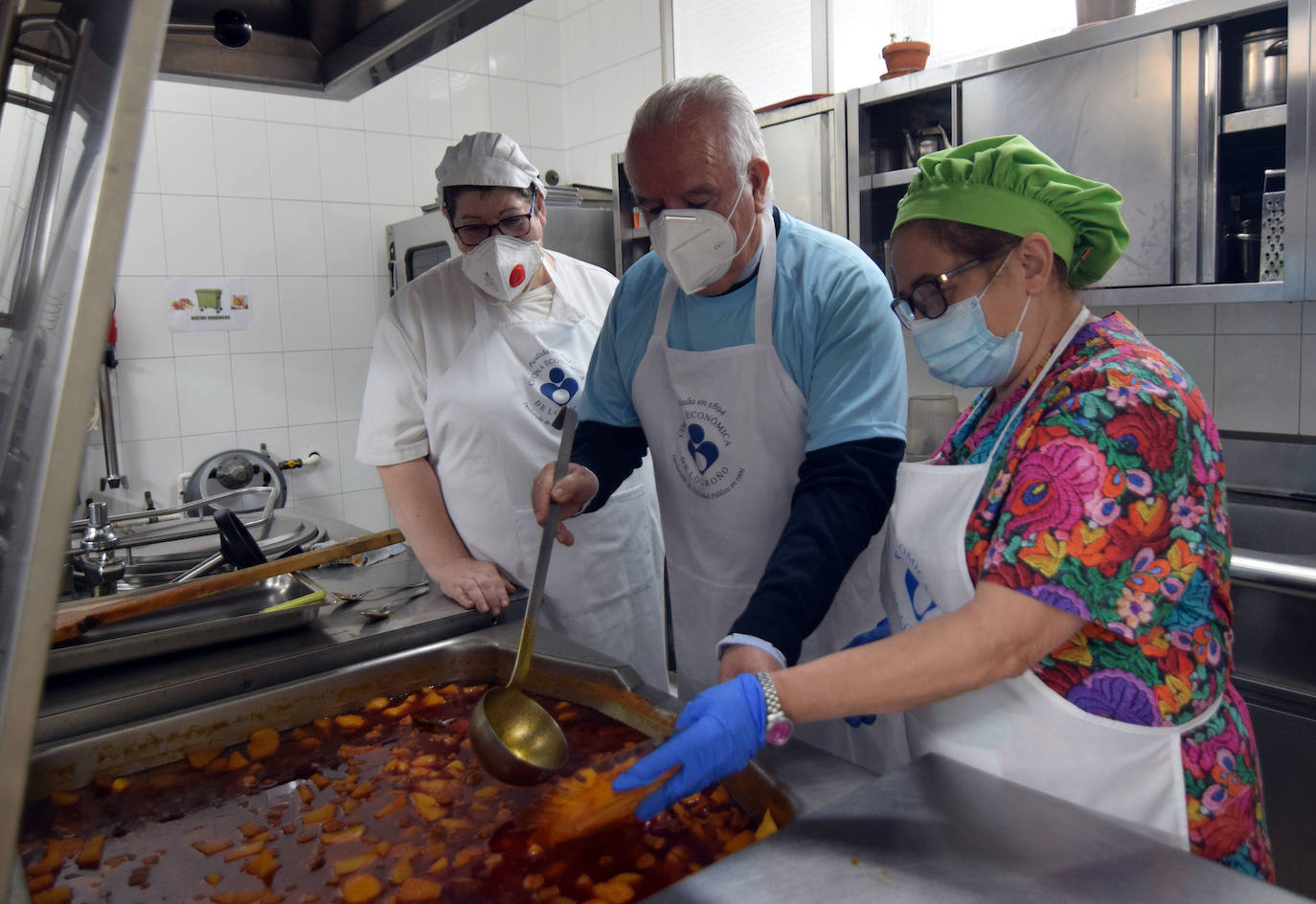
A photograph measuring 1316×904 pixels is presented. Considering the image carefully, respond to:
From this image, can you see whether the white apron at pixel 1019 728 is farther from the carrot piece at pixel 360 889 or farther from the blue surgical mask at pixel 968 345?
the carrot piece at pixel 360 889

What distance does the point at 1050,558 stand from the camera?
1.00 metres

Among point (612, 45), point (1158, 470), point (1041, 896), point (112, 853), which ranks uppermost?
point (612, 45)

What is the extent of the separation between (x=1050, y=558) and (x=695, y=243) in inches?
34.3

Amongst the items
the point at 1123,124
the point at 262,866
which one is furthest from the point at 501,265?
the point at 1123,124

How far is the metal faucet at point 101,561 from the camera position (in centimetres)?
195

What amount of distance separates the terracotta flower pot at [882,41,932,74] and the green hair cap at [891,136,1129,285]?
7.73 ft

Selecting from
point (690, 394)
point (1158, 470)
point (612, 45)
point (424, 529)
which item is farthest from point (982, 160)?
point (612, 45)

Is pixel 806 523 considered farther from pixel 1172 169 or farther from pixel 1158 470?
pixel 1172 169

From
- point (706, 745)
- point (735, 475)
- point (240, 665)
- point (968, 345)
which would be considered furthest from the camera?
point (735, 475)

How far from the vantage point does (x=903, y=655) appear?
3.37 ft

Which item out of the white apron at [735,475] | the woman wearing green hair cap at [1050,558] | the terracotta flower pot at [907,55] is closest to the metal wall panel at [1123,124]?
the terracotta flower pot at [907,55]

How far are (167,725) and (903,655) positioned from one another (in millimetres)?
1113

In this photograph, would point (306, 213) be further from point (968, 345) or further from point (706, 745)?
point (706, 745)

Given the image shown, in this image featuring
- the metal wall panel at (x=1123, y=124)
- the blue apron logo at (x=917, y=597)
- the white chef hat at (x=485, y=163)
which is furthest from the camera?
the metal wall panel at (x=1123, y=124)
